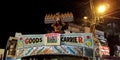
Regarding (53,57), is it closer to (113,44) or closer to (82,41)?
(82,41)

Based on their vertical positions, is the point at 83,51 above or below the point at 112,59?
above

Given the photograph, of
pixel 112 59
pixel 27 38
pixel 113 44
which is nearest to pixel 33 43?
pixel 27 38

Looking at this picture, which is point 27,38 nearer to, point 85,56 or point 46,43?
point 46,43

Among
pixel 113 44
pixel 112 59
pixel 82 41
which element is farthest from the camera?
pixel 113 44

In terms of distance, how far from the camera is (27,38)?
12.4 metres

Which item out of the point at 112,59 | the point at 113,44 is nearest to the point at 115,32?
the point at 113,44

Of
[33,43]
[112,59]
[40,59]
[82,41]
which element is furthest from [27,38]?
[112,59]

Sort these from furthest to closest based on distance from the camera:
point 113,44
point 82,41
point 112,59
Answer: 1. point 113,44
2. point 112,59
3. point 82,41

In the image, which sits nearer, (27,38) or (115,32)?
(27,38)

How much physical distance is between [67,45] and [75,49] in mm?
471

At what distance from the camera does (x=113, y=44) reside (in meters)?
45.0

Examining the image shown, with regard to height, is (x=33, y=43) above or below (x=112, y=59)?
above

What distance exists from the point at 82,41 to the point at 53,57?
1779 mm

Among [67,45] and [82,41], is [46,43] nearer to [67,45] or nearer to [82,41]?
[67,45]
